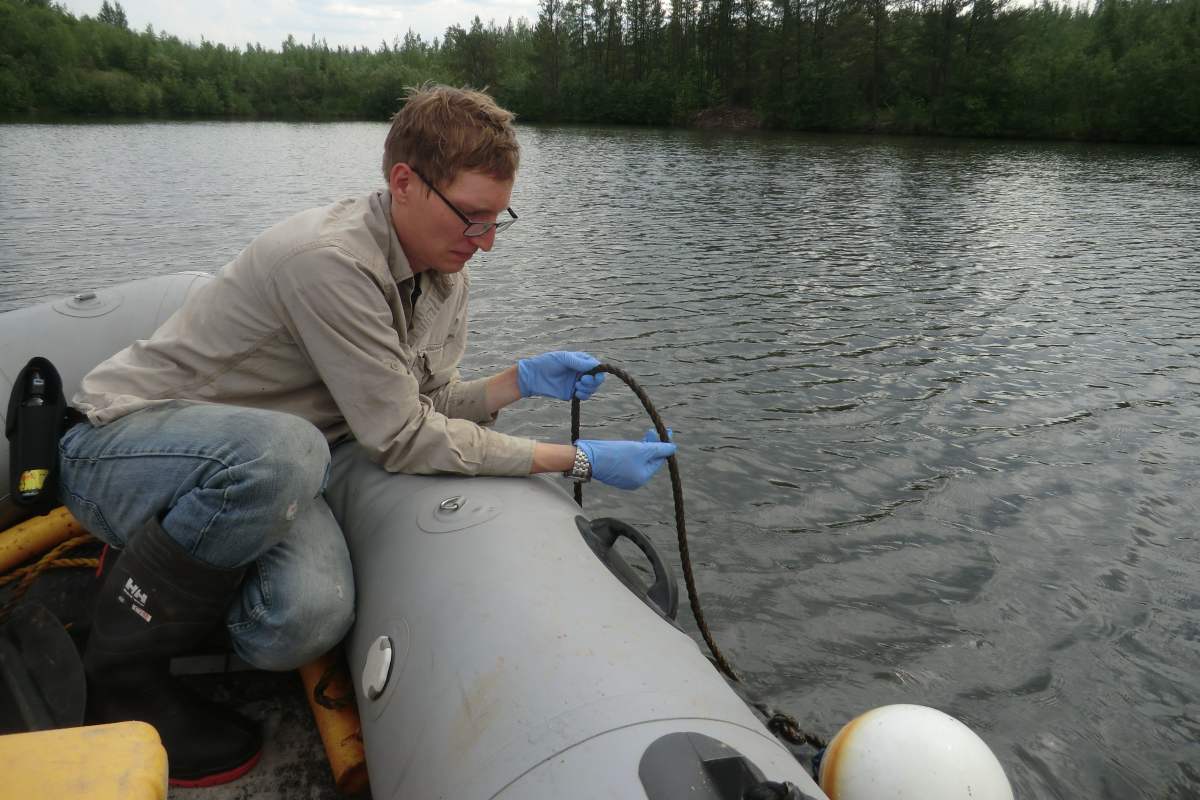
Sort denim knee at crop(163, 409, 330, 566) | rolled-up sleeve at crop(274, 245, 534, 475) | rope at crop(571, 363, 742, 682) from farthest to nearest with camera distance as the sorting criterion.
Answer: rope at crop(571, 363, 742, 682) < rolled-up sleeve at crop(274, 245, 534, 475) < denim knee at crop(163, 409, 330, 566)

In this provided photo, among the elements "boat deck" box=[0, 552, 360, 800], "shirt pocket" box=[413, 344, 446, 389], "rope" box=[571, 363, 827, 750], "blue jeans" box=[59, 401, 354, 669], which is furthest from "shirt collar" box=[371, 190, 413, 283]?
"boat deck" box=[0, 552, 360, 800]

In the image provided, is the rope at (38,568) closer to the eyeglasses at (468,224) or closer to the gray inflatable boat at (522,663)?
the gray inflatable boat at (522,663)

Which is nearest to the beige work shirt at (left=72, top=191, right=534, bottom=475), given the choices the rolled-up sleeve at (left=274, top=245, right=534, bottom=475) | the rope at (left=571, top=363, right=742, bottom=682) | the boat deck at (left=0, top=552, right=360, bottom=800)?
the rolled-up sleeve at (left=274, top=245, right=534, bottom=475)

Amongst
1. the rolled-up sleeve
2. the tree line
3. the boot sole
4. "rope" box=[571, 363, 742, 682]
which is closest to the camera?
the boot sole

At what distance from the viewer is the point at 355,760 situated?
6.71 feet

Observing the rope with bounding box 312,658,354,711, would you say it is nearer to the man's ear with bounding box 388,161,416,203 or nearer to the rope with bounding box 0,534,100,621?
the rope with bounding box 0,534,100,621

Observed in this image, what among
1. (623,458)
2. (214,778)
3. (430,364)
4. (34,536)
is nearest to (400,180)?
(430,364)

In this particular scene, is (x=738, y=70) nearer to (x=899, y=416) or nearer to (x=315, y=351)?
(x=899, y=416)

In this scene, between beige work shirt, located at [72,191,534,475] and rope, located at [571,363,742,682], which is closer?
beige work shirt, located at [72,191,534,475]

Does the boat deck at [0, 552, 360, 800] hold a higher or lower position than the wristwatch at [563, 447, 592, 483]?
lower

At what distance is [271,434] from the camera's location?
199 centimetres

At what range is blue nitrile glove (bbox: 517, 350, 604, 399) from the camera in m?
3.06

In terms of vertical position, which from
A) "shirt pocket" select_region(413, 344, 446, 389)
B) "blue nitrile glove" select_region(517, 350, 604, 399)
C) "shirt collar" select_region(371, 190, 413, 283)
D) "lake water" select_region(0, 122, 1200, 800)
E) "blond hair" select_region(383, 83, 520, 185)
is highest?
"blond hair" select_region(383, 83, 520, 185)

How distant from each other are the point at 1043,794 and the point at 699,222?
40.4ft
